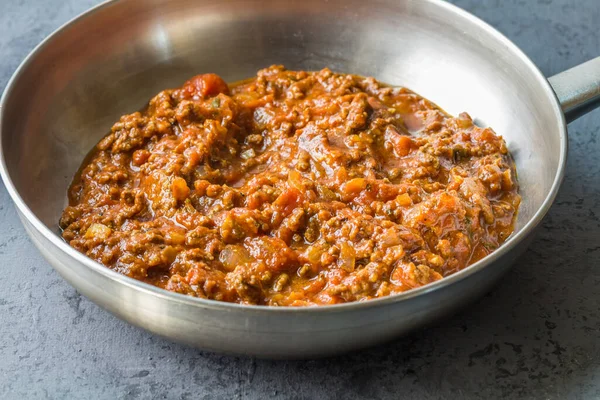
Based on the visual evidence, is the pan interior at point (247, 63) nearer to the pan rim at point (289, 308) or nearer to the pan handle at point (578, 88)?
the pan handle at point (578, 88)

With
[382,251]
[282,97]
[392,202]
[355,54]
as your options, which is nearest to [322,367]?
[382,251]

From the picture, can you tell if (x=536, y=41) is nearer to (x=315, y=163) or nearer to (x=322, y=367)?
(x=315, y=163)

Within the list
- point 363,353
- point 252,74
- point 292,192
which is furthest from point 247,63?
point 363,353

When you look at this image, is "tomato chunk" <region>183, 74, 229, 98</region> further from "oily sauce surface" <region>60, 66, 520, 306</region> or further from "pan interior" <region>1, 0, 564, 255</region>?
"pan interior" <region>1, 0, 564, 255</region>

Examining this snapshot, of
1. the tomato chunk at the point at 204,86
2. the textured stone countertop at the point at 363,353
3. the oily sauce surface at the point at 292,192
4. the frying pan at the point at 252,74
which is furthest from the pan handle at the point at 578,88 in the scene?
the tomato chunk at the point at 204,86

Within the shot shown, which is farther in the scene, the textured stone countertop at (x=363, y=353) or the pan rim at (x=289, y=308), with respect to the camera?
the textured stone countertop at (x=363, y=353)

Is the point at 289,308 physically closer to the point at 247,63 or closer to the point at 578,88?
the point at 578,88
